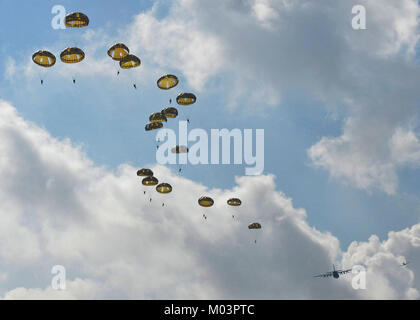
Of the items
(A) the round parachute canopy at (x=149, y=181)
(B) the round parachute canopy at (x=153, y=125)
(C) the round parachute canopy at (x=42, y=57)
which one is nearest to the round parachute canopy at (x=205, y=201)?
(A) the round parachute canopy at (x=149, y=181)

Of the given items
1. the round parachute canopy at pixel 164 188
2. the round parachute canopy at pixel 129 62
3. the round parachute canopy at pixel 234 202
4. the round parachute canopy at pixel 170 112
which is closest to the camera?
the round parachute canopy at pixel 129 62

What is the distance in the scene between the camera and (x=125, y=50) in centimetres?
7181

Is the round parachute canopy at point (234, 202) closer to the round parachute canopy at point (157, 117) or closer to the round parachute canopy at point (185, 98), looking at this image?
the round parachute canopy at point (157, 117)

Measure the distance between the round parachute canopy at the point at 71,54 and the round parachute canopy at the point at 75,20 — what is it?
3.91 metres

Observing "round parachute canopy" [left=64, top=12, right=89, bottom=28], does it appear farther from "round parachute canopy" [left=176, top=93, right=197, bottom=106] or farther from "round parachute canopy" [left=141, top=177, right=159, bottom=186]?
"round parachute canopy" [left=141, top=177, right=159, bottom=186]

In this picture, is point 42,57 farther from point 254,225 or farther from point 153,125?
point 254,225

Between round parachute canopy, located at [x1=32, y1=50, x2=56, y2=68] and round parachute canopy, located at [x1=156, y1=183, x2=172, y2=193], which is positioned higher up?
round parachute canopy, located at [x1=32, y1=50, x2=56, y2=68]

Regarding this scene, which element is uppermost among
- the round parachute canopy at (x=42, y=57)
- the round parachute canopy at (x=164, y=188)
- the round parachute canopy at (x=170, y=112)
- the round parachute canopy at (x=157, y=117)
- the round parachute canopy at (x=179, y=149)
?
the round parachute canopy at (x=42, y=57)

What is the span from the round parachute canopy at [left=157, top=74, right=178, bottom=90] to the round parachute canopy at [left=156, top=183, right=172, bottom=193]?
71.7ft

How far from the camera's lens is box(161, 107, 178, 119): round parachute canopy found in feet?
264

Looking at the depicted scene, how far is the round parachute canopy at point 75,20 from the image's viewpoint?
219 feet

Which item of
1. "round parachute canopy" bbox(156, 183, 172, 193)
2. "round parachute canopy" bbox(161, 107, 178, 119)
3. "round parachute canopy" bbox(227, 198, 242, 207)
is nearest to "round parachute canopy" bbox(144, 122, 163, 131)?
"round parachute canopy" bbox(161, 107, 178, 119)
